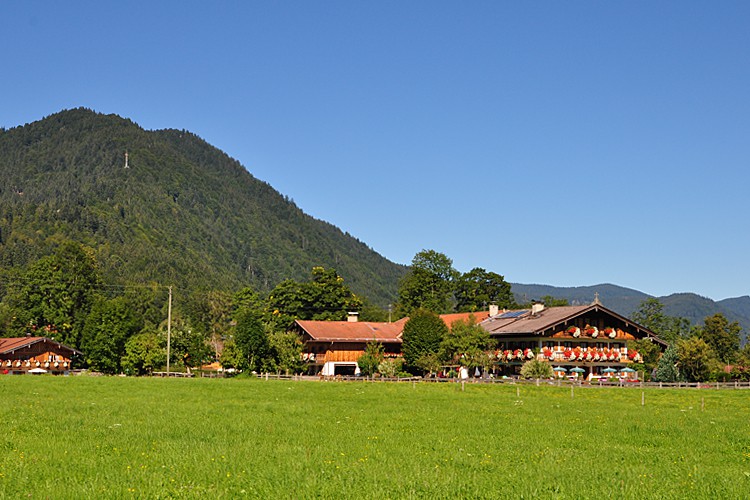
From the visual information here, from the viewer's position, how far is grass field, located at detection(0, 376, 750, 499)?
51.4ft

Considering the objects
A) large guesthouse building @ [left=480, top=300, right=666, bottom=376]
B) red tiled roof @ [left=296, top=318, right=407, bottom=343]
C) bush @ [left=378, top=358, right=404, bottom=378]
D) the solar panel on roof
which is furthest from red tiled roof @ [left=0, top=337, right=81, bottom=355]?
large guesthouse building @ [left=480, top=300, right=666, bottom=376]

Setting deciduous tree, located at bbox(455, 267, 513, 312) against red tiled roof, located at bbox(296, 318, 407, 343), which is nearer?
red tiled roof, located at bbox(296, 318, 407, 343)

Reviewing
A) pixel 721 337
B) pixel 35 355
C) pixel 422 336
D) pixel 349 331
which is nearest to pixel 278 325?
pixel 349 331

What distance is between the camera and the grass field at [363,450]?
617 inches

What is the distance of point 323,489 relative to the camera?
50.4ft

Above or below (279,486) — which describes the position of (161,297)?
above

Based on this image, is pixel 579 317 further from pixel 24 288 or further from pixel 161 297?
pixel 161 297

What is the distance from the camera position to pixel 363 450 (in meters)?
21.0

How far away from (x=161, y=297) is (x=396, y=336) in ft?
330

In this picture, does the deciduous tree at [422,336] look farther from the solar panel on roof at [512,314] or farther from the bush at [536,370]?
the bush at [536,370]

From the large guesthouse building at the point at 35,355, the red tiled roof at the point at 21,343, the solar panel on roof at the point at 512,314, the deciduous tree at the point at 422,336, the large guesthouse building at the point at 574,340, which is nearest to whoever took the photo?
the large guesthouse building at the point at 574,340

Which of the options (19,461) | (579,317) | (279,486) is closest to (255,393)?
(19,461)

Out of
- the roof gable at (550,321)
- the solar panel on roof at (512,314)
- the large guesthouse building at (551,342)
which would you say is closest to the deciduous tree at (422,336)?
the large guesthouse building at (551,342)

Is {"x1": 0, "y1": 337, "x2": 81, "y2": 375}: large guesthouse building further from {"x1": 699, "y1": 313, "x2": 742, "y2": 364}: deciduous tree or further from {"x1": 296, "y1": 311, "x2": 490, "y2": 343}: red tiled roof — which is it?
{"x1": 699, "y1": 313, "x2": 742, "y2": 364}: deciduous tree
